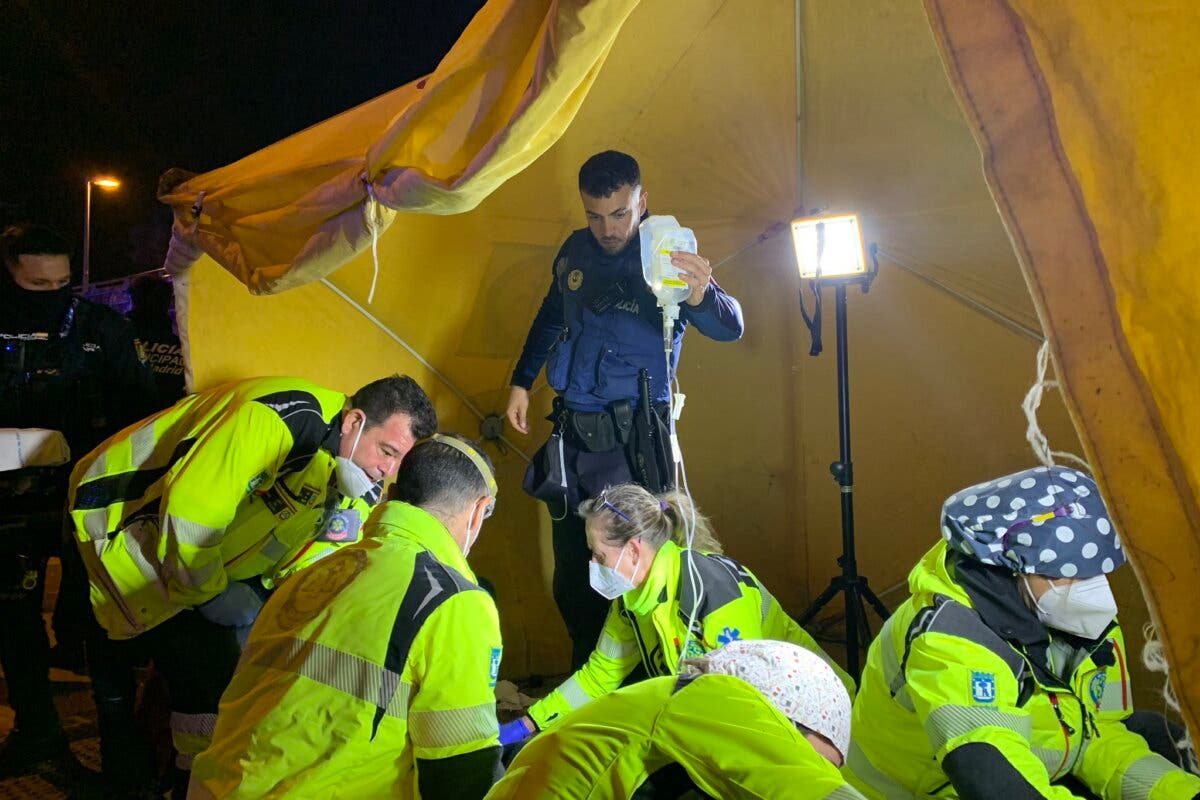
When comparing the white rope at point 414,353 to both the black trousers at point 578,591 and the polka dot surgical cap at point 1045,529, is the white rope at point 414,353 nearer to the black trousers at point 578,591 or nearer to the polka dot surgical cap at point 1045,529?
the black trousers at point 578,591

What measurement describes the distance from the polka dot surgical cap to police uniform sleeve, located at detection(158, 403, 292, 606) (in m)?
1.83

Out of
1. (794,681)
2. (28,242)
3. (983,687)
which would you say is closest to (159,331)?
(28,242)

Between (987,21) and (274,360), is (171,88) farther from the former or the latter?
(987,21)

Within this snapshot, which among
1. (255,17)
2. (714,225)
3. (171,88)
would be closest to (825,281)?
(714,225)

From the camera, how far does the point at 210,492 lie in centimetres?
224

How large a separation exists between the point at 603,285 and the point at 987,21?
1.94m

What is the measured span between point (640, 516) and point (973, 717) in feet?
3.52

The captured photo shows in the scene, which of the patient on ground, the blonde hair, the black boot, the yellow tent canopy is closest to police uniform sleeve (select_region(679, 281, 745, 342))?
the blonde hair

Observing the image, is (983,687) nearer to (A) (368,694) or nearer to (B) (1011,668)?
(B) (1011,668)

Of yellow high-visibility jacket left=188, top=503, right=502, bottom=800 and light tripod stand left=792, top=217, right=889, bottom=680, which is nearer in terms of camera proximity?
yellow high-visibility jacket left=188, top=503, right=502, bottom=800

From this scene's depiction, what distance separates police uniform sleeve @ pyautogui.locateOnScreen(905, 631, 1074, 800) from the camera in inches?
56.1

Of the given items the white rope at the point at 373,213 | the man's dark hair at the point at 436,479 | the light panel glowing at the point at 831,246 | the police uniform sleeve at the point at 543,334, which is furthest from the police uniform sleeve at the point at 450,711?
the light panel glowing at the point at 831,246

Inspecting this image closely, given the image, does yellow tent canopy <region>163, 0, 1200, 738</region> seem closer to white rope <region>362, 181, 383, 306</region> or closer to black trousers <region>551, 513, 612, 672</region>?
white rope <region>362, 181, 383, 306</region>

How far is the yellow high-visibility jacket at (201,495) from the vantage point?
2238 millimetres
